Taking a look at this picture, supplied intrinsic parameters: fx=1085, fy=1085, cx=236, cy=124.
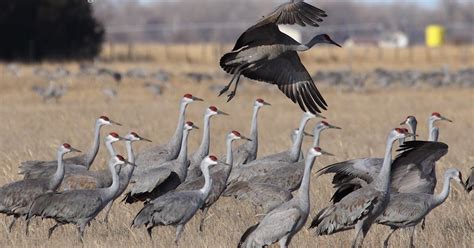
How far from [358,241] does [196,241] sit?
4.30 feet

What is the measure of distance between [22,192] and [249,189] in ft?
6.28

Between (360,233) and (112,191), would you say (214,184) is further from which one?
(360,233)

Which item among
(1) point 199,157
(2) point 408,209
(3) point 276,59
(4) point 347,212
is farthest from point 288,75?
(4) point 347,212

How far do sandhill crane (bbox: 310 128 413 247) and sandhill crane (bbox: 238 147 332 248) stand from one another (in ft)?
0.85

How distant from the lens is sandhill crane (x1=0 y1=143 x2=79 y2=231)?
29.0ft

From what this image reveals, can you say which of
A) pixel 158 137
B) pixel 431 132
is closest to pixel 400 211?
pixel 431 132

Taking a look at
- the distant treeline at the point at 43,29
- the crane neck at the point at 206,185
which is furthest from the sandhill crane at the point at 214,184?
the distant treeline at the point at 43,29

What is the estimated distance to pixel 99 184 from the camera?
9.80 m

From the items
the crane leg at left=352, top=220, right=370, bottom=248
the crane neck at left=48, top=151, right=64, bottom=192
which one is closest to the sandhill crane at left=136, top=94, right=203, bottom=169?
the crane neck at left=48, top=151, right=64, bottom=192

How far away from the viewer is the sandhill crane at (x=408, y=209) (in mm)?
8289

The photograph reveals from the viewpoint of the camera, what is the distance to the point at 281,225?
7.71 m

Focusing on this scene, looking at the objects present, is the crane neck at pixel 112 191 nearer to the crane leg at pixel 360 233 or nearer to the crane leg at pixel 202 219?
the crane leg at pixel 202 219

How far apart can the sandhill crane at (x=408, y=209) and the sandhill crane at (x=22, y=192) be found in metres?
2.76

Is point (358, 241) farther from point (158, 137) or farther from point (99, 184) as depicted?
point (158, 137)
